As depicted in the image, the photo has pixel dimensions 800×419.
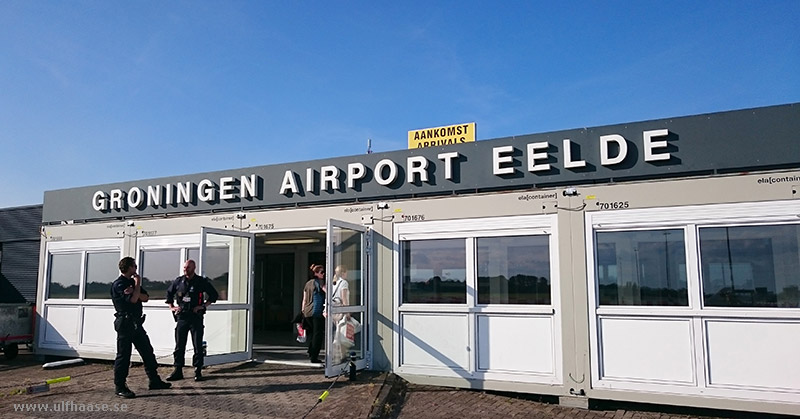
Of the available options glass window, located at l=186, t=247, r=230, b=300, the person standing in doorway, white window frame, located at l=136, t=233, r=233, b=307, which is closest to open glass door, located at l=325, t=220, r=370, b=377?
the person standing in doorway

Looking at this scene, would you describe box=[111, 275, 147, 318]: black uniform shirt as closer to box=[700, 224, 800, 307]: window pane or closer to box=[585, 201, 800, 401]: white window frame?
box=[585, 201, 800, 401]: white window frame

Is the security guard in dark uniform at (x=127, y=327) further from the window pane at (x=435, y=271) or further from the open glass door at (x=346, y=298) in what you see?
the window pane at (x=435, y=271)

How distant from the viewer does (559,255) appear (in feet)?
24.8

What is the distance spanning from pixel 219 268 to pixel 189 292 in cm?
117

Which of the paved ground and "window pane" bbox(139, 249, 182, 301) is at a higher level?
"window pane" bbox(139, 249, 182, 301)

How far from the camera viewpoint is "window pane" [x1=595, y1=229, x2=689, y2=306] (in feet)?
22.9

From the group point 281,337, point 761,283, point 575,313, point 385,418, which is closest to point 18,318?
point 281,337

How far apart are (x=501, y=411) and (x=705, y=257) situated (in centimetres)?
305

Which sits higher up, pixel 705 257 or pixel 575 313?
pixel 705 257

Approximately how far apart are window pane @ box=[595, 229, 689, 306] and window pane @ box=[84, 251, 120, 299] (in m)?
8.80

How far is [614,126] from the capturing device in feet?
24.9

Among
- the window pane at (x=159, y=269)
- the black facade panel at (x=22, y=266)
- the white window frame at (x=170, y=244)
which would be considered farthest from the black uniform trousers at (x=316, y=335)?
the black facade panel at (x=22, y=266)

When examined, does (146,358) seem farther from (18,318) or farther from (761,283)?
(761,283)

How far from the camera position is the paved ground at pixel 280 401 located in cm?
671
